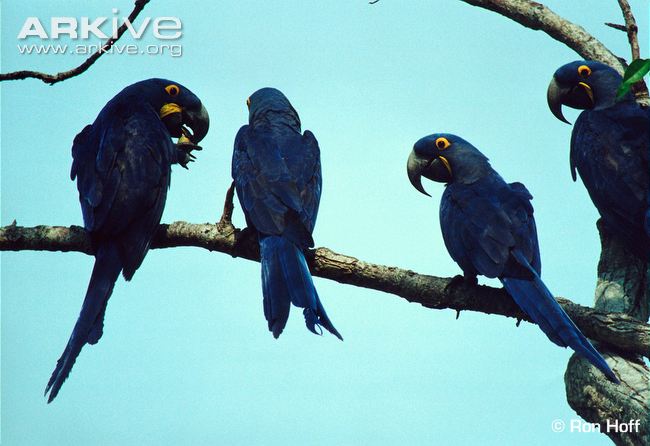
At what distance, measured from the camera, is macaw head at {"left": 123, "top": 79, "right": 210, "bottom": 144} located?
17.0 feet

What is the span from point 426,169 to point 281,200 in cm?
137

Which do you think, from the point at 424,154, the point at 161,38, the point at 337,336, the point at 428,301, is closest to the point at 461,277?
the point at 428,301

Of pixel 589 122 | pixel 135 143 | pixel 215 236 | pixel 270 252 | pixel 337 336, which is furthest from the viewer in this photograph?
pixel 589 122

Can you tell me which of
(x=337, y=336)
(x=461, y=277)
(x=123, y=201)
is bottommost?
(x=337, y=336)

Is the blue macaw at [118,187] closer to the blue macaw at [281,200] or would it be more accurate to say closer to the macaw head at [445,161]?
the blue macaw at [281,200]

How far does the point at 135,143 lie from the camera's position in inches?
180

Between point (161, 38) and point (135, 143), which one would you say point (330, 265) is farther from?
point (161, 38)

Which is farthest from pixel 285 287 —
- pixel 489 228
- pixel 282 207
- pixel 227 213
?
pixel 489 228

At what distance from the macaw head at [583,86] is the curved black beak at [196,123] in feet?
8.47

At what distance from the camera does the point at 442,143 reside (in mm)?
5109

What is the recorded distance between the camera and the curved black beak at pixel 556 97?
569 centimetres

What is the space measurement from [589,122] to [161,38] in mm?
3016

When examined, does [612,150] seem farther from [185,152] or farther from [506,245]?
[185,152]

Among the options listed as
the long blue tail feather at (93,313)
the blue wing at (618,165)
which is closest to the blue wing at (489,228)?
the blue wing at (618,165)
